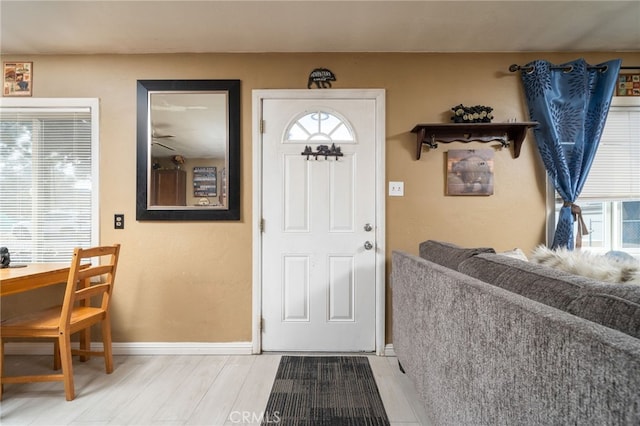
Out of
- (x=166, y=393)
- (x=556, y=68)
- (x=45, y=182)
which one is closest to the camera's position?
(x=166, y=393)

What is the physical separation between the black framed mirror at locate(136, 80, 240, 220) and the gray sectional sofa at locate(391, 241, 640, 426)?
5.56ft

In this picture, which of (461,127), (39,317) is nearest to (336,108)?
(461,127)

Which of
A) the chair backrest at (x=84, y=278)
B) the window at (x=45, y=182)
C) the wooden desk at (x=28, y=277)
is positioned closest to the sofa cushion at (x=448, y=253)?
the chair backrest at (x=84, y=278)

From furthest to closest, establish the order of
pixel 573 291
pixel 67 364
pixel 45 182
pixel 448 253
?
pixel 45 182, pixel 67 364, pixel 448 253, pixel 573 291

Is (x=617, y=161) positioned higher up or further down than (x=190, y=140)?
further down

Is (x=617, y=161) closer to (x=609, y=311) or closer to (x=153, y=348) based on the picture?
(x=609, y=311)

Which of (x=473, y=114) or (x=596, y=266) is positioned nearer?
(x=596, y=266)

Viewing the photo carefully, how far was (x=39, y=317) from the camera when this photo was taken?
73.4 inches

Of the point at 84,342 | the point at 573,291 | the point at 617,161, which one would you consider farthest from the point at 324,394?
the point at 617,161

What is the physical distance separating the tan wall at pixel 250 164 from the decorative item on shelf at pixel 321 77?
0.18ft

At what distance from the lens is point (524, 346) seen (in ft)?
2.47

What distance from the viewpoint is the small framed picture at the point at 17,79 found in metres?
2.45

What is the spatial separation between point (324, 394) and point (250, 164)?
1698mm

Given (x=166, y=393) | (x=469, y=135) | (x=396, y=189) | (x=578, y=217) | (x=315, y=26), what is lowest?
(x=166, y=393)
